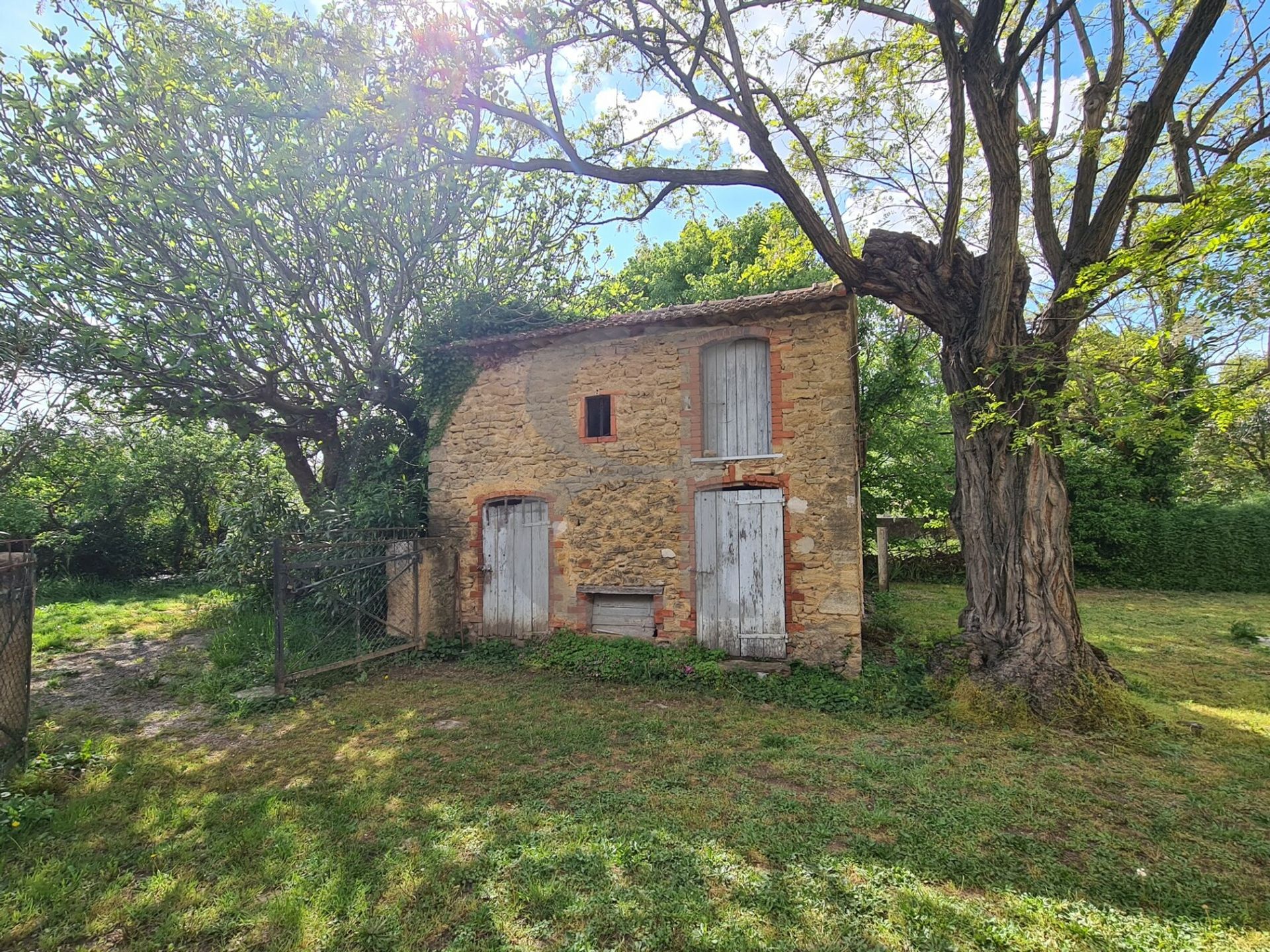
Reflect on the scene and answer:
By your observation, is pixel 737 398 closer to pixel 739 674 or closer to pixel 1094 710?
pixel 739 674

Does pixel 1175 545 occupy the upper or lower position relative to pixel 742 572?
lower

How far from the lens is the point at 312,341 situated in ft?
31.2

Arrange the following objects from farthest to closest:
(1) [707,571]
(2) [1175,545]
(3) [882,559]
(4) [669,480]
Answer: (2) [1175,545] < (3) [882,559] < (4) [669,480] < (1) [707,571]

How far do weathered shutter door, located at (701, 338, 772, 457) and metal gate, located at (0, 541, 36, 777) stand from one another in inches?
266

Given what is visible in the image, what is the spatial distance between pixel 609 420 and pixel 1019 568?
5.36 metres

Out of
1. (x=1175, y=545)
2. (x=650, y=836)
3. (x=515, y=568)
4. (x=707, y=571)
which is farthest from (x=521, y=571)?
(x=1175, y=545)

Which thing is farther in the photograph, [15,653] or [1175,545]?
[1175,545]

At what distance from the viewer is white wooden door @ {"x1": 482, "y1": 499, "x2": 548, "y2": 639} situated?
27.0 feet

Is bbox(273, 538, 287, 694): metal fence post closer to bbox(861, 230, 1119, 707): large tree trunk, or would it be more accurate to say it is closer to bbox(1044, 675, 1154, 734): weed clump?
bbox(861, 230, 1119, 707): large tree trunk

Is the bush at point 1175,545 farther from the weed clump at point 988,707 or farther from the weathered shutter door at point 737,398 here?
the weathered shutter door at point 737,398

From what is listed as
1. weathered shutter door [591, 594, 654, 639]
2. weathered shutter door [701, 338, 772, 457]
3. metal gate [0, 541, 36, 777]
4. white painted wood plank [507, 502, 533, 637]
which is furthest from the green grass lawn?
weathered shutter door [701, 338, 772, 457]

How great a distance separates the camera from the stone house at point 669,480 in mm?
6996

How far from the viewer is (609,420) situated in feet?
26.9

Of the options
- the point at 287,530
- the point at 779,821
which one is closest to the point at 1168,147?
the point at 779,821
